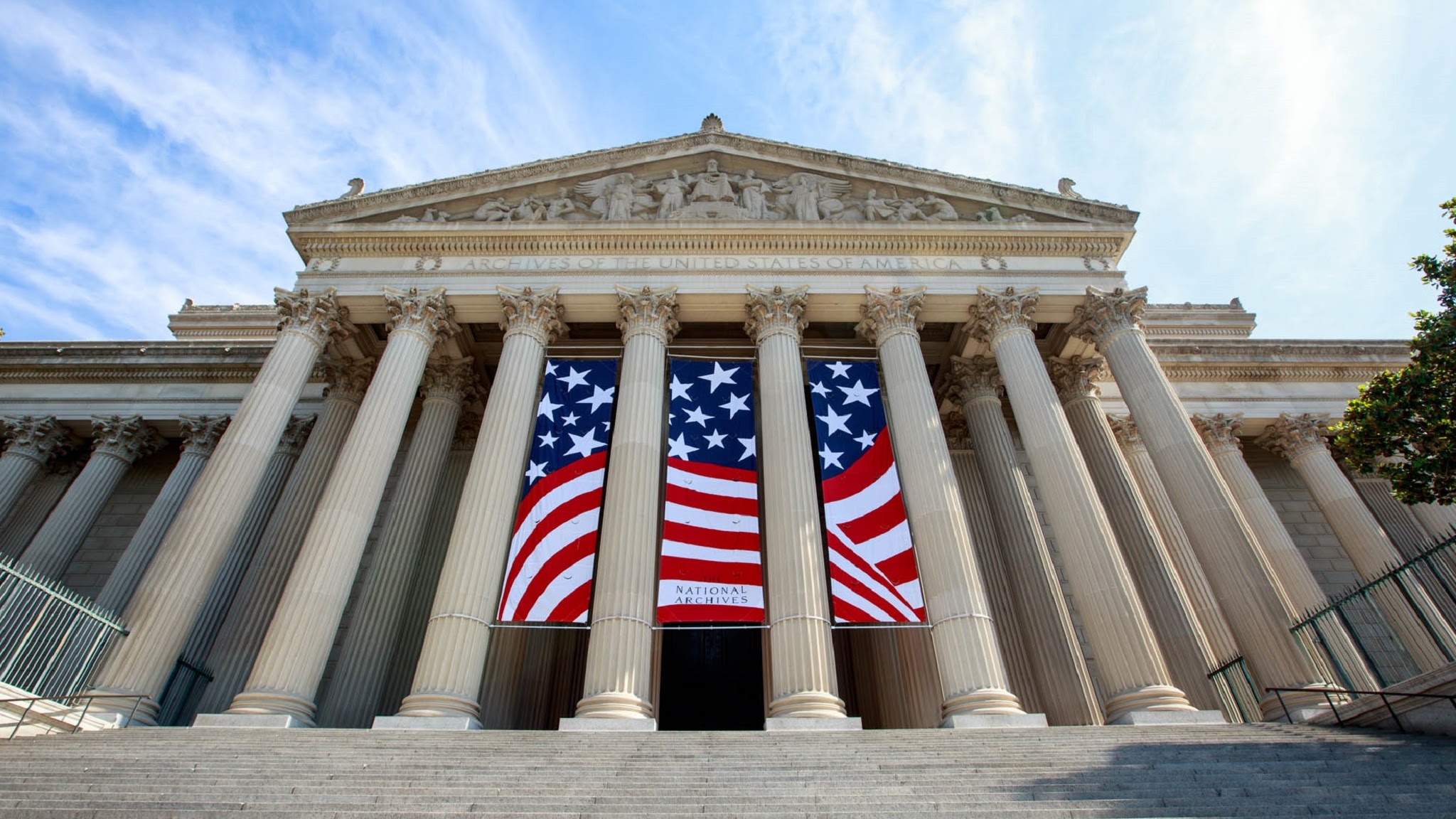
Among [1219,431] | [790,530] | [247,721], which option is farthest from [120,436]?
[1219,431]

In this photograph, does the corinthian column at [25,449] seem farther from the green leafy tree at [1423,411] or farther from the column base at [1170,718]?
the green leafy tree at [1423,411]

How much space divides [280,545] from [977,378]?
57.4ft

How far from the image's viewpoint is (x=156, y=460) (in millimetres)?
24906

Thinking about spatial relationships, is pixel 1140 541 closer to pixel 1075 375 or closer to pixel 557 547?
pixel 1075 375

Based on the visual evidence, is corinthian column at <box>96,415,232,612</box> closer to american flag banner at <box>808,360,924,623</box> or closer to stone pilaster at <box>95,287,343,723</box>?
stone pilaster at <box>95,287,343,723</box>

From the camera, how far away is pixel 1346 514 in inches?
857

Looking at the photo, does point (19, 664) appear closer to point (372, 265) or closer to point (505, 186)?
point (372, 265)

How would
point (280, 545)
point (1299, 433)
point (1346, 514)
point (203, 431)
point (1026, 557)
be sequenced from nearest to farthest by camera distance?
point (280, 545) → point (1026, 557) → point (1346, 514) → point (203, 431) → point (1299, 433)

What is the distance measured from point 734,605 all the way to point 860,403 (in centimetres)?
551

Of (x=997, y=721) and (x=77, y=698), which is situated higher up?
(x=77, y=698)

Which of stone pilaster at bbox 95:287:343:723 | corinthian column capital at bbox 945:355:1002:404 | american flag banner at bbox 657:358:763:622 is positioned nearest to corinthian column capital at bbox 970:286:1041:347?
corinthian column capital at bbox 945:355:1002:404

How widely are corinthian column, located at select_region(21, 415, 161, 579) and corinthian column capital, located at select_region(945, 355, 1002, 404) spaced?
24.0 metres

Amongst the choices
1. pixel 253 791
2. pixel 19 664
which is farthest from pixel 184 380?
pixel 253 791

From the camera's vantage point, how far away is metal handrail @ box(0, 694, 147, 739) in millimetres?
11031
